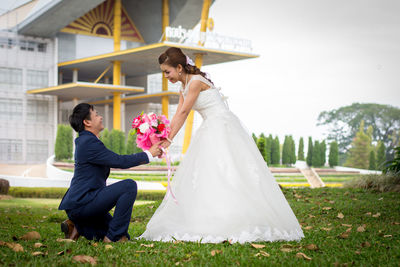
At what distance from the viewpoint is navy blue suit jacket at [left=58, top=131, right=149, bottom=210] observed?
179 inches

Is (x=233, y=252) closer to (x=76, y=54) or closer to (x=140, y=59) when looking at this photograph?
(x=140, y=59)

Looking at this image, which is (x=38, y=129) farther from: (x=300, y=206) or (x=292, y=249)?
(x=292, y=249)

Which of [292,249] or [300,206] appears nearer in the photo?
[292,249]

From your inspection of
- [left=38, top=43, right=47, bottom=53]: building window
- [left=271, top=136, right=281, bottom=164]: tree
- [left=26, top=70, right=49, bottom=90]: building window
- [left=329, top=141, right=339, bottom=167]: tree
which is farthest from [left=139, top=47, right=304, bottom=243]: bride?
[left=329, top=141, right=339, bottom=167]: tree

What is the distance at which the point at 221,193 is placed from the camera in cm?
485

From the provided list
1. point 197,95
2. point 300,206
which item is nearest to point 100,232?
point 197,95

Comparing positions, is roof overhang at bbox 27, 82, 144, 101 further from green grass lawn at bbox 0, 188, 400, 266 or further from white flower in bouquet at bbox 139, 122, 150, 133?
white flower in bouquet at bbox 139, 122, 150, 133

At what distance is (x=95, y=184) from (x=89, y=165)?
0.19m

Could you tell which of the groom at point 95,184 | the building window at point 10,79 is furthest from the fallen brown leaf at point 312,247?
the building window at point 10,79

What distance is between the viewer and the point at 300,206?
927 cm

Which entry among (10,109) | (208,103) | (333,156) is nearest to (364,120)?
(333,156)

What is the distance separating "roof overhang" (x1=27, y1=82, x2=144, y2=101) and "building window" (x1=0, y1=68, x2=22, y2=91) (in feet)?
3.83

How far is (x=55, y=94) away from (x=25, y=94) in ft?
6.85

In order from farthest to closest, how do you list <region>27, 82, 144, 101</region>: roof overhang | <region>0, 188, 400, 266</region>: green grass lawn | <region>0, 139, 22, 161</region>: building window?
<region>0, 139, 22, 161</region>: building window < <region>27, 82, 144, 101</region>: roof overhang < <region>0, 188, 400, 266</region>: green grass lawn
